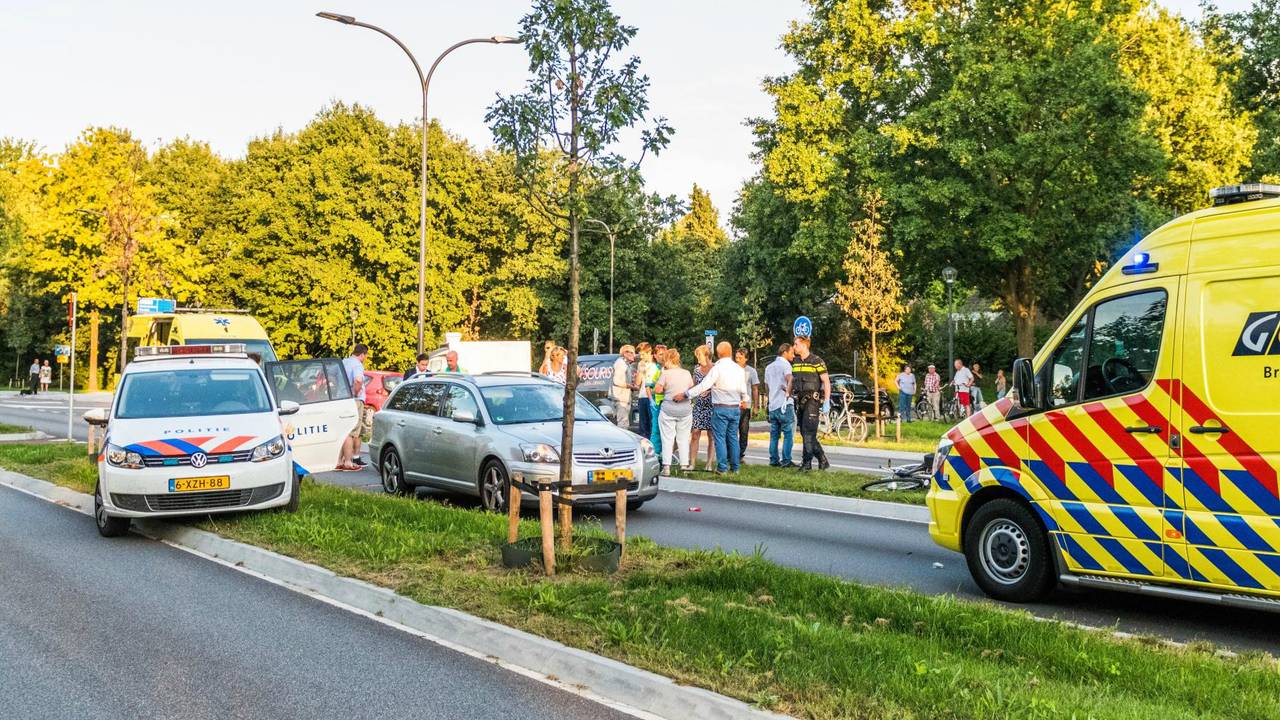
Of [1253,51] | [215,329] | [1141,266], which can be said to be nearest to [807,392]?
[1141,266]

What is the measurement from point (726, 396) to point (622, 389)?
9.39ft

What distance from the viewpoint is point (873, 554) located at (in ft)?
31.0

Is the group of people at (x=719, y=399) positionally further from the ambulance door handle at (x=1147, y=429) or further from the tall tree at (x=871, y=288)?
the tall tree at (x=871, y=288)

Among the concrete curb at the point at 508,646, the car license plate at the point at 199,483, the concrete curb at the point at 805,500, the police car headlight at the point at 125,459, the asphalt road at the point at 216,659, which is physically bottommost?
the asphalt road at the point at 216,659

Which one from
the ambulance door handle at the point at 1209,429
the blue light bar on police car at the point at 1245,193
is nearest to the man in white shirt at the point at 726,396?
the blue light bar on police car at the point at 1245,193

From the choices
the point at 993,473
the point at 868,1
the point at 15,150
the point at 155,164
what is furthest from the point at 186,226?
the point at 993,473

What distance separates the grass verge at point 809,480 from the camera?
12.6 m

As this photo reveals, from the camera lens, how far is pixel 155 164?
60.1m

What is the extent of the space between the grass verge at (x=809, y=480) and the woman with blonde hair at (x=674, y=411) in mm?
339

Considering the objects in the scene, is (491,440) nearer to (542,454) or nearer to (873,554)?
(542,454)

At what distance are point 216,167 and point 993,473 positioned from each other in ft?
205

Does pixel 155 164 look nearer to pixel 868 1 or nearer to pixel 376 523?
pixel 868 1

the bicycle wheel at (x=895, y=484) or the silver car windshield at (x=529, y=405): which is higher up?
the silver car windshield at (x=529, y=405)

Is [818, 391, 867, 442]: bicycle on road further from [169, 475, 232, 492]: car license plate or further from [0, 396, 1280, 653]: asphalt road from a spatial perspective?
[169, 475, 232, 492]: car license plate
